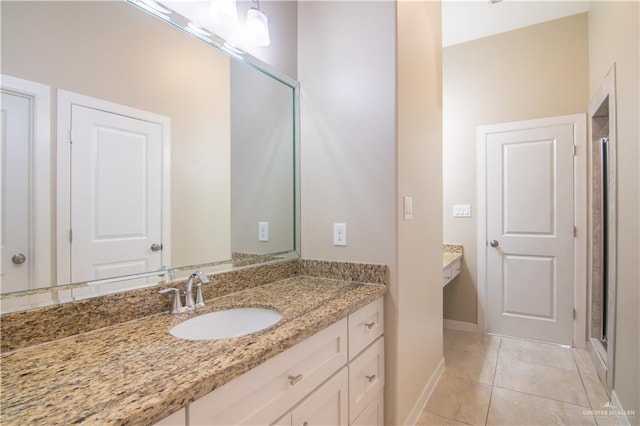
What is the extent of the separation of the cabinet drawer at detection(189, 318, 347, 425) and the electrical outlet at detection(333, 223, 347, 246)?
50 cm

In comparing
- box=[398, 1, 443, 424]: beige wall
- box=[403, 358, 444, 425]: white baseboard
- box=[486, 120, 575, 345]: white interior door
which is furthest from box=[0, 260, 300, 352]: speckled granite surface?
box=[486, 120, 575, 345]: white interior door

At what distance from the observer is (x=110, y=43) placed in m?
1.05

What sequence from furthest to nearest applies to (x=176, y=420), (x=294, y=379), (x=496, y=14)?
(x=496, y=14) → (x=294, y=379) → (x=176, y=420)

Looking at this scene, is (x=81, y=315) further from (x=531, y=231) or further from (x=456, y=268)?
(x=531, y=231)

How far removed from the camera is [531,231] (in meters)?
2.99

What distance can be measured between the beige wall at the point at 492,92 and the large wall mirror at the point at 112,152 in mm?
2416

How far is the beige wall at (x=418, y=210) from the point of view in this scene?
160 cm

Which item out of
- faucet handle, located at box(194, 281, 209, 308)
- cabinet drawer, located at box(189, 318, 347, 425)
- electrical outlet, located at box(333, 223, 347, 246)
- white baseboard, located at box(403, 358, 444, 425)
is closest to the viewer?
cabinet drawer, located at box(189, 318, 347, 425)

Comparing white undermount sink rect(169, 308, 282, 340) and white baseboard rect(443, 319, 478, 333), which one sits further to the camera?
white baseboard rect(443, 319, 478, 333)

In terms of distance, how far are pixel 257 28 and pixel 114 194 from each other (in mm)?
961

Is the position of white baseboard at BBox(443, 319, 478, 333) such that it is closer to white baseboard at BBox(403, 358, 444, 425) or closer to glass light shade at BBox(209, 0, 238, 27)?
white baseboard at BBox(403, 358, 444, 425)

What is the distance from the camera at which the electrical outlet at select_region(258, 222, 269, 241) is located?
5.63ft

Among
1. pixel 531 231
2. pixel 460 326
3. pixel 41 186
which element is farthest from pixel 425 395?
pixel 41 186

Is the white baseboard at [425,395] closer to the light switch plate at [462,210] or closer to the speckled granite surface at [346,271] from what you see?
the speckled granite surface at [346,271]
